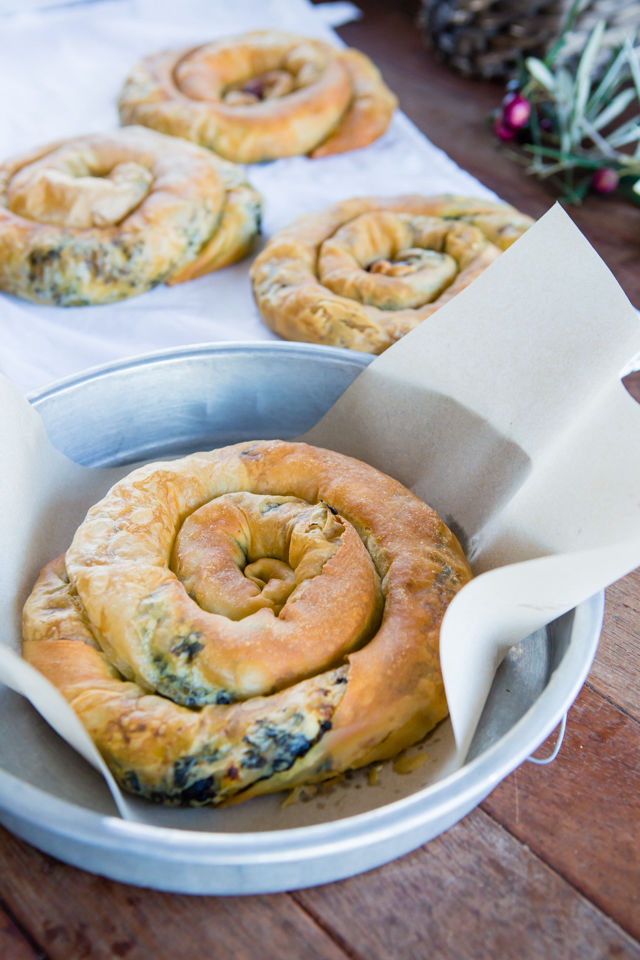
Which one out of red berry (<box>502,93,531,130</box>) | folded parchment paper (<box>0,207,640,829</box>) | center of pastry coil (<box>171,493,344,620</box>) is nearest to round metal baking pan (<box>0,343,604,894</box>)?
folded parchment paper (<box>0,207,640,829</box>)

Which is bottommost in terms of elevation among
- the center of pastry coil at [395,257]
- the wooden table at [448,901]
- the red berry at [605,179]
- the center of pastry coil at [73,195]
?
the wooden table at [448,901]

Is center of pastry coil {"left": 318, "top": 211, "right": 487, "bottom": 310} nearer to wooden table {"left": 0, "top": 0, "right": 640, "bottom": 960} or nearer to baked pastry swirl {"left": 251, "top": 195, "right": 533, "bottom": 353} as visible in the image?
baked pastry swirl {"left": 251, "top": 195, "right": 533, "bottom": 353}

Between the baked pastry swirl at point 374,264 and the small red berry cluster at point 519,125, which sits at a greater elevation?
the small red berry cluster at point 519,125

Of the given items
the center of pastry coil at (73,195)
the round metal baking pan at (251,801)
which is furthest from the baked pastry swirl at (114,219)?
the round metal baking pan at (251,801)

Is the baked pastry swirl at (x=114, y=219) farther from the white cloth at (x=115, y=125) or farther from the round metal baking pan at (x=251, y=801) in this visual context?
the round metal baking pan at (x=251, y=801)

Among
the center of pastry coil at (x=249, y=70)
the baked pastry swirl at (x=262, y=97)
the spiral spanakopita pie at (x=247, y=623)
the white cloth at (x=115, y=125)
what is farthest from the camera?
the center of pastry coil at (x=249, y=70)

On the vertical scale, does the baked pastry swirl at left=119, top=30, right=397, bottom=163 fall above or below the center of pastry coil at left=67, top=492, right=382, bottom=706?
above

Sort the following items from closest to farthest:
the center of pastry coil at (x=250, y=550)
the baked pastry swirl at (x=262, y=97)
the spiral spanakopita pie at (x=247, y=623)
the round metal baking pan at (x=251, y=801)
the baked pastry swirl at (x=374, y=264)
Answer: the round metal baking pan at (x=251, y=801) < the spiral spanakopita pie at (x=247, y=623) < the center of pastry coil at (x=250, y=550) < the baked pastry swirl at (x=374, y=264) < the baked pastry swirl at (x=262, y=97)

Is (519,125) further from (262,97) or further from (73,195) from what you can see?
(73,195)
